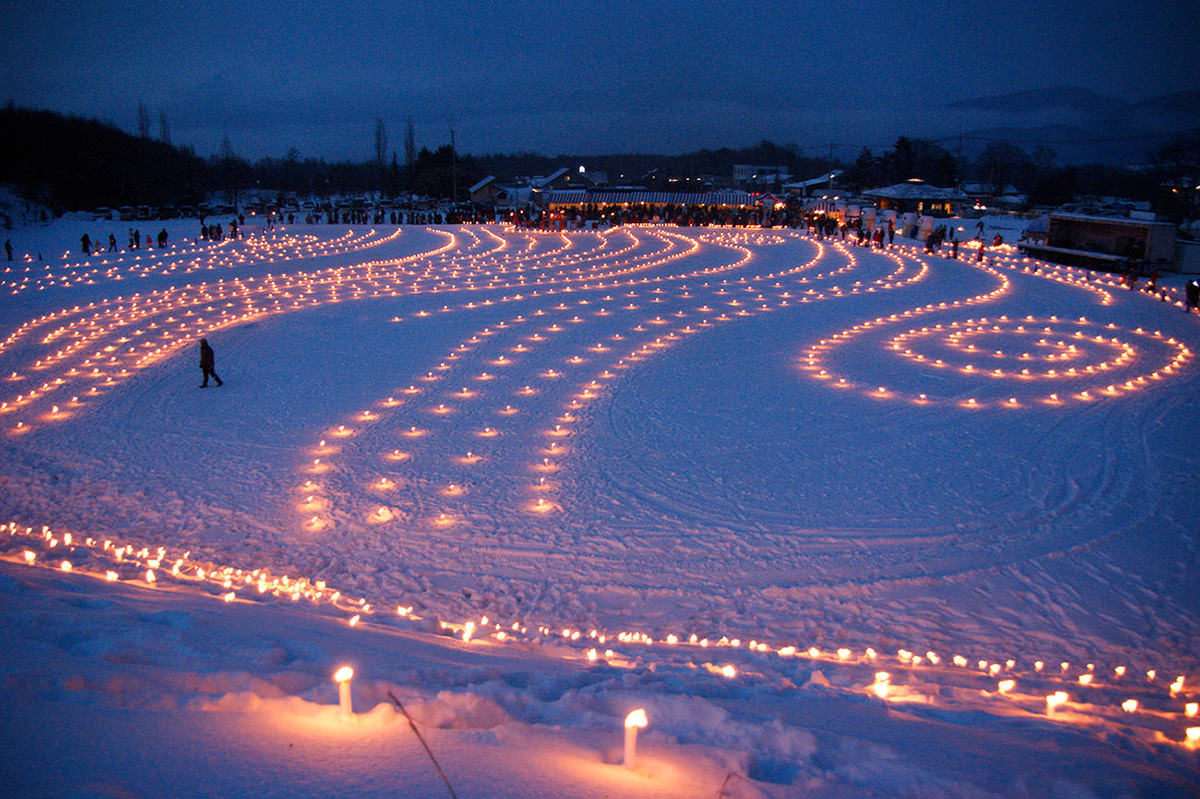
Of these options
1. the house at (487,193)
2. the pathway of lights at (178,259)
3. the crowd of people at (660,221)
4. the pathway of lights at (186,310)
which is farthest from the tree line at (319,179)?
the pathway of lights at (186,310)

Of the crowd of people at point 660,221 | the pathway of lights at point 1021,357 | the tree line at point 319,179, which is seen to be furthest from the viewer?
the tree line at point 319,179

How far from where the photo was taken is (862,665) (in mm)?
5312

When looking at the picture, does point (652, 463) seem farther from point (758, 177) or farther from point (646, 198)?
point (758, 177)

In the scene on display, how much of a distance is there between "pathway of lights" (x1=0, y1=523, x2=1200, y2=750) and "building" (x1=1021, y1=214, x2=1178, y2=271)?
2381 cm

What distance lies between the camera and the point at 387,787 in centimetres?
317

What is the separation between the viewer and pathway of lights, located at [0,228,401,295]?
923 inches

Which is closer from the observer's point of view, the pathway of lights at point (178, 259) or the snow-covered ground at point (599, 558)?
the snow-covered ground at point (599, 558)

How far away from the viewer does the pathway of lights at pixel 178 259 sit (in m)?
23.5

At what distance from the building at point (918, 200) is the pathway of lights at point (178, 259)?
3561cm

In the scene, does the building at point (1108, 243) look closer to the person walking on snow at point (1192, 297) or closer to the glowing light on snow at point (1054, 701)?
the person walking on snow at point (1192, 297)

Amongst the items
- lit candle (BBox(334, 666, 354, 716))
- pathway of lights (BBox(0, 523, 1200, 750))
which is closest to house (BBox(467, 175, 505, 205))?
pathway of lights (BBox(0, 523, 1200, 750))

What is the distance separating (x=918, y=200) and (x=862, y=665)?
2188 inches

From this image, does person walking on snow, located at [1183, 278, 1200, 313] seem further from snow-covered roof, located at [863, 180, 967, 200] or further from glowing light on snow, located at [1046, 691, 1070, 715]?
snow-covered roof, located at [863, 180, 967, 200]

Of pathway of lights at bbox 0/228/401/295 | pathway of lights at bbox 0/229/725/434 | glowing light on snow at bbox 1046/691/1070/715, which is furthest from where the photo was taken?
pathway of lights at bbox 0/228/401/295
